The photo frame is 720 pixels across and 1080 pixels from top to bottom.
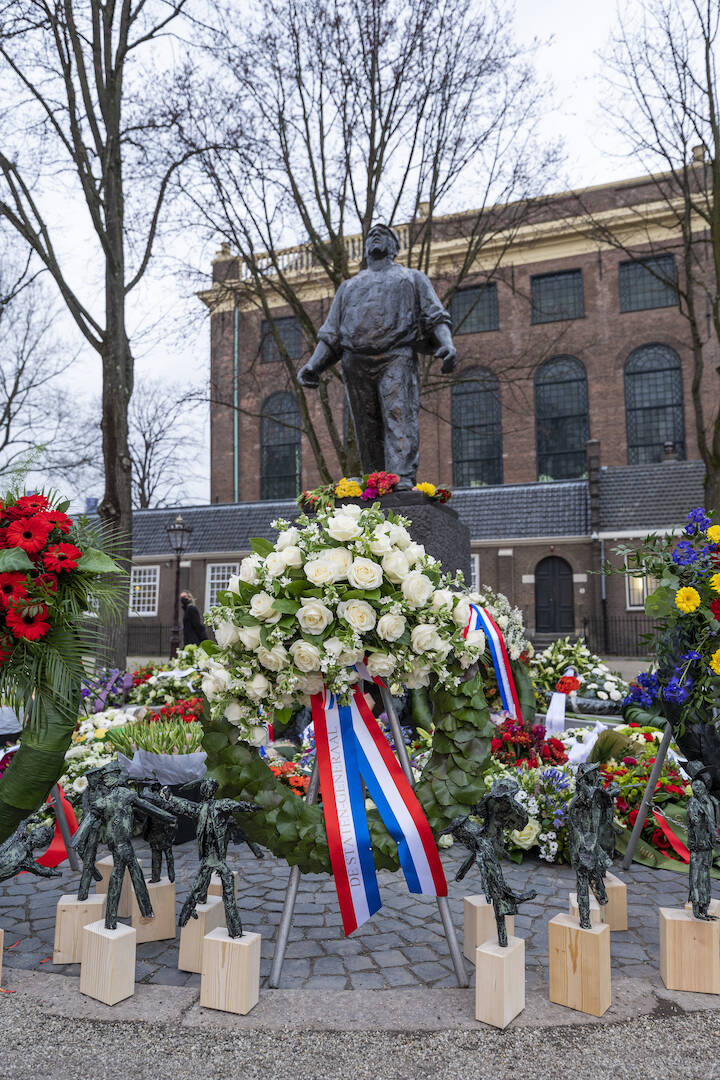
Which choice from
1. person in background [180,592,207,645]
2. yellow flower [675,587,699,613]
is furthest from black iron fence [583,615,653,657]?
yellow flower [675,587,699,613]

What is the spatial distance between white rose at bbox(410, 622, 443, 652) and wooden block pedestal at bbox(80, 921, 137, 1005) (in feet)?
4.79

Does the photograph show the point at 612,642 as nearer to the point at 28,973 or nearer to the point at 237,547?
the point at 237,547

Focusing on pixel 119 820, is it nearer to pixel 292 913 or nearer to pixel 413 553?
pixel 292 913

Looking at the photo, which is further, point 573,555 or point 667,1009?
point 573,555

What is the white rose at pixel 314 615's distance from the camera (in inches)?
106

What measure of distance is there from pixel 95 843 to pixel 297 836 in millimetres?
893

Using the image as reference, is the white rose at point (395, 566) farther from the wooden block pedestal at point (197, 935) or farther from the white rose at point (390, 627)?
the wooden block pedestal at point (197, 935)

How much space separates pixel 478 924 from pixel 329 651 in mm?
1300

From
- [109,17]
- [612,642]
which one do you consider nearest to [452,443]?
[612,642]

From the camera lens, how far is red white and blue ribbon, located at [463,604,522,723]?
5.96 m

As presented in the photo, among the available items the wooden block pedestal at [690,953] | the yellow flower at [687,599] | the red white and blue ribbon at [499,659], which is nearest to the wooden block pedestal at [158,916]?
the wooden block pedestal at [690,953]

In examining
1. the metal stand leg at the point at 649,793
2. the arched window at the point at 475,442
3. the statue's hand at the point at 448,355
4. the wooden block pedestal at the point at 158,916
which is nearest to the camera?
the wooden block pedestal at the point at 158,916

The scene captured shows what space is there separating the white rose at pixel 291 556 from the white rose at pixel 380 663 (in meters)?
0.44

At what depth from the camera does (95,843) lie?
3.10 metres
